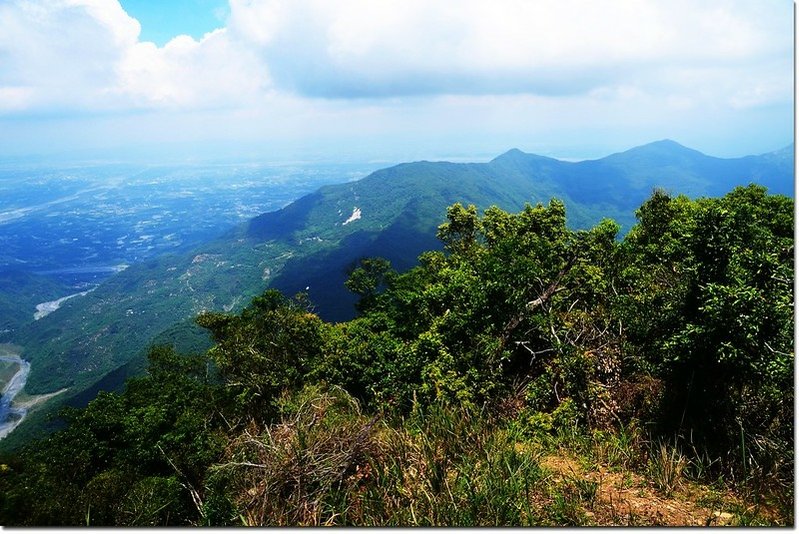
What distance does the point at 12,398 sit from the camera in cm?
8031

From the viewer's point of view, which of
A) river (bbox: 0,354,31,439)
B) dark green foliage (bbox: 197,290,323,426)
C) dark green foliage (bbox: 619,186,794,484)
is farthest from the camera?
river (bbox: 0,354,31,439)

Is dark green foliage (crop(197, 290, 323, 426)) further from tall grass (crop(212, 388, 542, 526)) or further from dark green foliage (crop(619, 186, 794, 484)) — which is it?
dark green foliage (crop(619, 186, 794, 484))

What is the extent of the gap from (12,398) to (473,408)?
104m

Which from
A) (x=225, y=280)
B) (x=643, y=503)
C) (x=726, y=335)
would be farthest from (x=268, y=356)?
(x=225, y=280)

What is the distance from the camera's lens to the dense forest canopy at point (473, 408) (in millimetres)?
3902

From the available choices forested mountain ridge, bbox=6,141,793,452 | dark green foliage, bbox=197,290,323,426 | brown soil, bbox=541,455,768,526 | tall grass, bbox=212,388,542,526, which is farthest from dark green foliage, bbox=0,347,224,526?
forested mountain ridge, bbox=6,141,793,452

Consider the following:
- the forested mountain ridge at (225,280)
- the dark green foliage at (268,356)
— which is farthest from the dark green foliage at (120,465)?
the forested mountain ridge at (225,280)

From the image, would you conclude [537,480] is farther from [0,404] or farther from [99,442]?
[0,404]

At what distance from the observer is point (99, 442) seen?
21.9ft

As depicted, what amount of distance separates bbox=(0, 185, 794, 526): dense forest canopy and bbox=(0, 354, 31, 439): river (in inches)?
3155

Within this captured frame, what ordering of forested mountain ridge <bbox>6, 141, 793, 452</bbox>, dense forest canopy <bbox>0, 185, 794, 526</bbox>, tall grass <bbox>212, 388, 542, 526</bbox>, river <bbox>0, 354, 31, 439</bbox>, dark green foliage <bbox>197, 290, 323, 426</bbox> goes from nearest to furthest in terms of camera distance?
tall grass <bbox>212, 388, 542, 526</bbox> → dense forest canopy <bbox>0, 185, 794, 526</bbox> → dark green foliage <bbox>197, 290, 323, 426</bbox> → river <bbox>0, 354, 31, 439</bbox> → forested mountain ridge <bbox>6, 141, 793, 452</bbox>

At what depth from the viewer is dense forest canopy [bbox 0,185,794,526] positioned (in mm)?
3902

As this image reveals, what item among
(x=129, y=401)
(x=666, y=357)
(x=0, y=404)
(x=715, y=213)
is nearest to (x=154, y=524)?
(x=129, y=401)

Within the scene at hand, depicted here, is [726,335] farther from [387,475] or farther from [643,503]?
[387,475]
